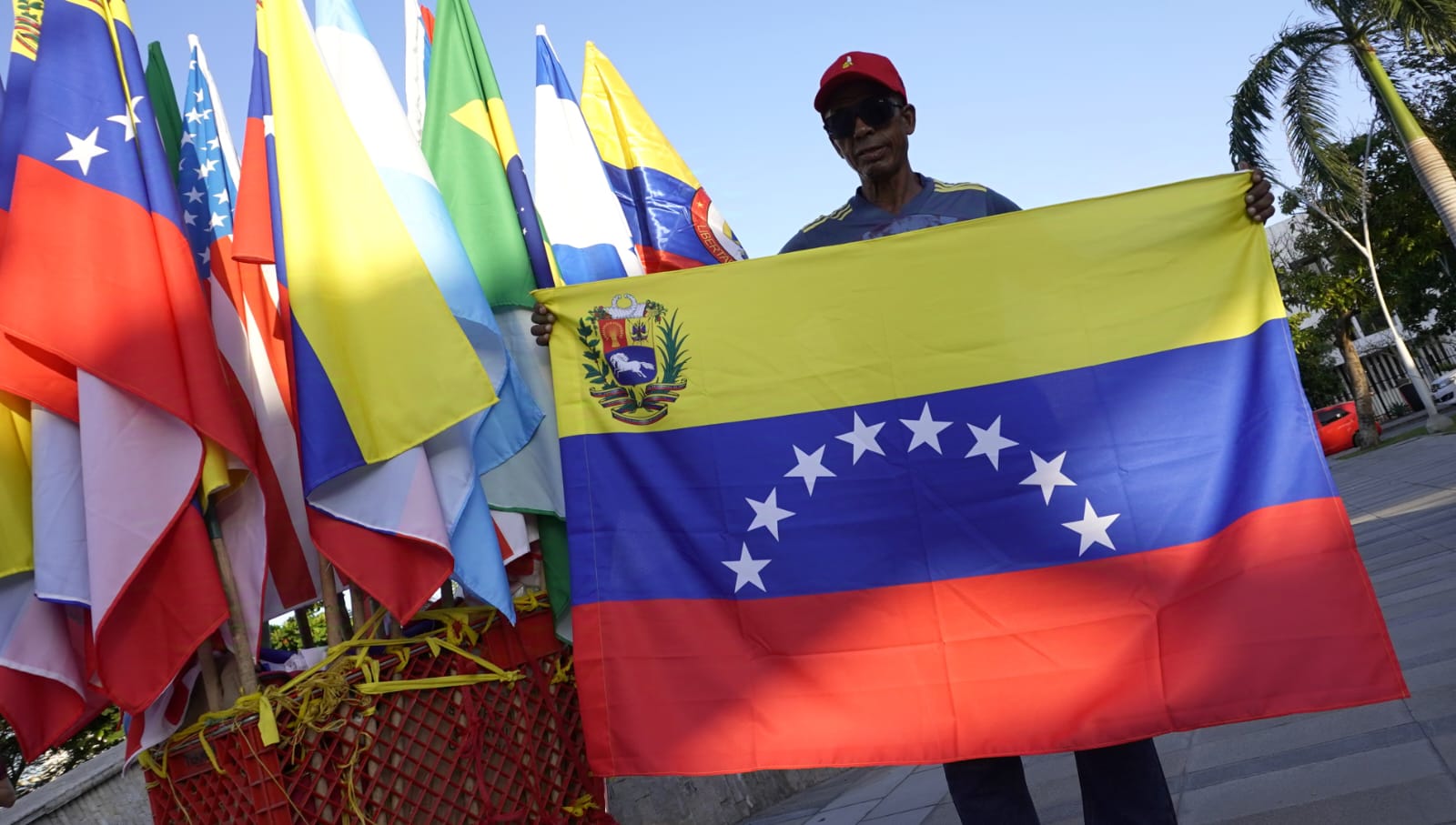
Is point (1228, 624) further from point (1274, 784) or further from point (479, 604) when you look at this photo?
point (479, 604)

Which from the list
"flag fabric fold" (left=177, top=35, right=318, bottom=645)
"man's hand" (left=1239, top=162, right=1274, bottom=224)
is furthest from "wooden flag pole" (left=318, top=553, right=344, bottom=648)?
"man's hand" (left=1239, top=162, right=1274, bottom=224)

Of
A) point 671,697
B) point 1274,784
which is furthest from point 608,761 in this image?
point 1274,784

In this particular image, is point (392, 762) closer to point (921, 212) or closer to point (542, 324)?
point (542, 324)

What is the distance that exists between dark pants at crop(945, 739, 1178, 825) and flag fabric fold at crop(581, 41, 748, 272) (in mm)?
2472

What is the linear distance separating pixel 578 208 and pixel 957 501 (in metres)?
1.86

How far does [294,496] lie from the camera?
153 inches

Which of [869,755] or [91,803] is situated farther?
[91,803]

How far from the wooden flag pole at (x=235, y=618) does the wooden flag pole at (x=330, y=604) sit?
0.70 ft

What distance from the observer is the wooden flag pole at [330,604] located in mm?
3238

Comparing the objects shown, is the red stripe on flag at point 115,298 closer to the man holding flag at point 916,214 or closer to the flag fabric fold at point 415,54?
the man holding flag at point 916,214

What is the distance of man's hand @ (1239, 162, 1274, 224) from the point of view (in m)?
3.17

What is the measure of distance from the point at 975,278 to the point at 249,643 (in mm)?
2337

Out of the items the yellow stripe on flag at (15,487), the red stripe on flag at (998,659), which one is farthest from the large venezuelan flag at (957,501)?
the yellow stripe on flag at (15,487)

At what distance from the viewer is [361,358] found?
3049mm
